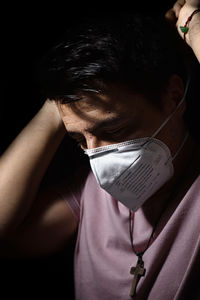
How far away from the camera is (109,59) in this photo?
3.94 ft

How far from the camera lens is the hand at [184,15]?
1262 millimetres

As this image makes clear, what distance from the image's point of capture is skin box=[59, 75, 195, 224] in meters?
1.24

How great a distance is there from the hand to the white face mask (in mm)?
252

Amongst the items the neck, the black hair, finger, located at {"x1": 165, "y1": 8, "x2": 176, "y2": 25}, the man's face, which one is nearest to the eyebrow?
the man's face

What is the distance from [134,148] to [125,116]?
11cm

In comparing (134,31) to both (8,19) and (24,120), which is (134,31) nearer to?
(8,19)

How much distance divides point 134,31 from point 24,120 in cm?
77

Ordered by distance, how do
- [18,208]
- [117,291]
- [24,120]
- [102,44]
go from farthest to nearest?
1. [24,120]
2. [18,208]
3. [117,291]
4. [102,44]

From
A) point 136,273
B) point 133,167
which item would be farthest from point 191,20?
point 136,273

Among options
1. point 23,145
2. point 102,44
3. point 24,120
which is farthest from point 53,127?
point 102,44

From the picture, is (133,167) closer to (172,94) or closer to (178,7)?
(172,94)

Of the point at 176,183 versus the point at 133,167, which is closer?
the point at 133,167

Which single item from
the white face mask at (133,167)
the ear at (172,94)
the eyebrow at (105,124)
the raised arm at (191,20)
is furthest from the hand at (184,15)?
the eyebrow at (105,124)

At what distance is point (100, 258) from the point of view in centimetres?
147
